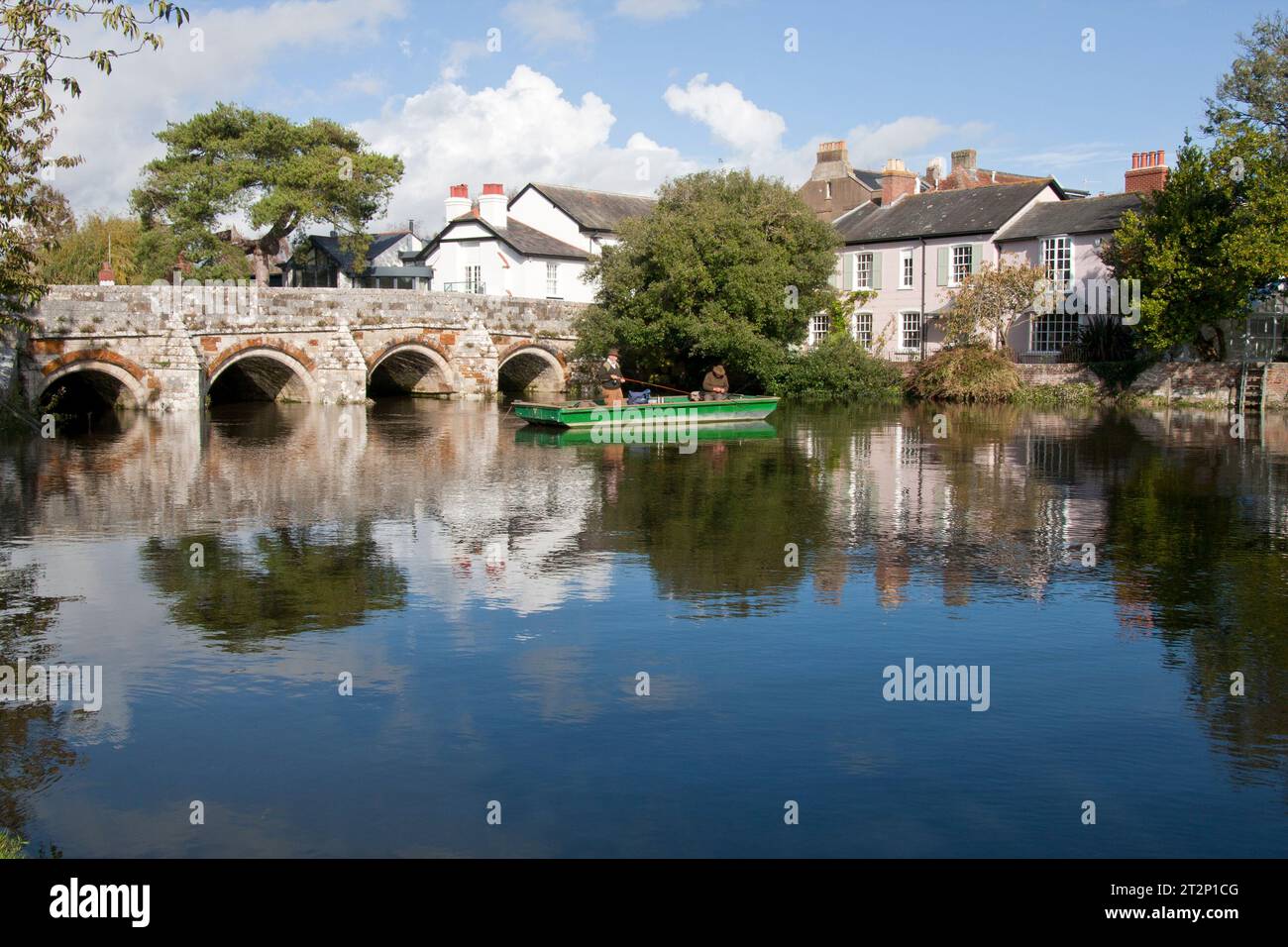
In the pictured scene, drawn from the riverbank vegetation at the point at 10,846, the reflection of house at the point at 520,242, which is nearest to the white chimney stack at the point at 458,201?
the reflection of house at the point at 520,242

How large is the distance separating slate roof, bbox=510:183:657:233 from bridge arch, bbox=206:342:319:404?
61.5 ft

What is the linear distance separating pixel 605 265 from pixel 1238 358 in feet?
73.8

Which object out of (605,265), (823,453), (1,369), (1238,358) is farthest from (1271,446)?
(1,369)

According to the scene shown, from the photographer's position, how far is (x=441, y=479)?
867 inches

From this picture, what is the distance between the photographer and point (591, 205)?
58.8 metres

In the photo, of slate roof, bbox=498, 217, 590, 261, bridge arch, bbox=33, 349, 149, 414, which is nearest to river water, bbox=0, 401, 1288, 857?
bridge arch, bbox=33, 349, 149, 414

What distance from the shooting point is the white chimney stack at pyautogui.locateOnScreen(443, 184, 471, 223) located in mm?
58406

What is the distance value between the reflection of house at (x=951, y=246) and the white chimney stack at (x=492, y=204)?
15520 mm

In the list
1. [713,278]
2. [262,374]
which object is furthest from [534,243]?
[262,374]

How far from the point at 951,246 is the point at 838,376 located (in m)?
8.42

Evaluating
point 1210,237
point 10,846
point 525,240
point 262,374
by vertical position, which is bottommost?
point 10,846

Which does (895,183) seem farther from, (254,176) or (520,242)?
(254,176)
